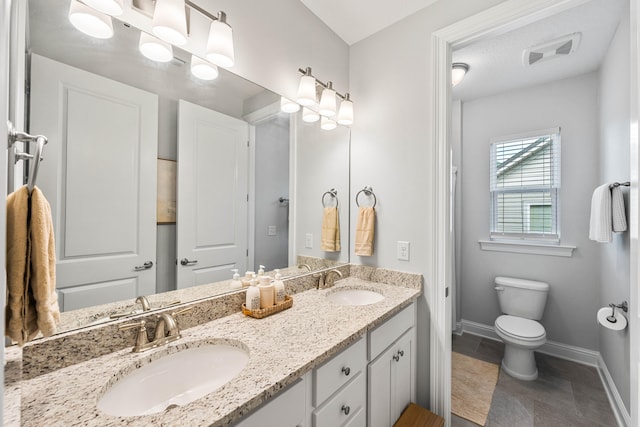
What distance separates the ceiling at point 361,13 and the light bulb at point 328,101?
1.44 ft

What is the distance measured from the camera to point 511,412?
5.93 ft

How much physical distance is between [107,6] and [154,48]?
166 millimetres

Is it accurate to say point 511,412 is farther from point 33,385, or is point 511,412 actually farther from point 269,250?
point 33,385

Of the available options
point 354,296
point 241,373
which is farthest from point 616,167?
point 241,373

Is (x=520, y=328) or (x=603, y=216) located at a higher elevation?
(x=603, y=216)

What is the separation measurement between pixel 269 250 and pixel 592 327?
2.86m

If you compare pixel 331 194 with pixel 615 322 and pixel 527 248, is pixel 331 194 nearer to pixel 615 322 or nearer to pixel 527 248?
pixel 615 322

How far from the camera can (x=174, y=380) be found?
0.87 metres

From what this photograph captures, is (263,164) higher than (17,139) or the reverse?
higher

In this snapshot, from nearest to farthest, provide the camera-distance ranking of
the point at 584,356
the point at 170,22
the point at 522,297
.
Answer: the point at 170,22 → the point at 584,356 → the point at 522,297

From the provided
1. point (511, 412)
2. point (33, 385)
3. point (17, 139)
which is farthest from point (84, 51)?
point (511, 412)

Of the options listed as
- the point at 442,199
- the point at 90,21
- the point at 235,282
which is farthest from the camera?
the point at 442,199

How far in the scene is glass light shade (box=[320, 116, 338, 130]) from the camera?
186 cm

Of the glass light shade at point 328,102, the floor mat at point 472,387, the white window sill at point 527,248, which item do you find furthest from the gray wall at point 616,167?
the glass light shade at point 328,102
